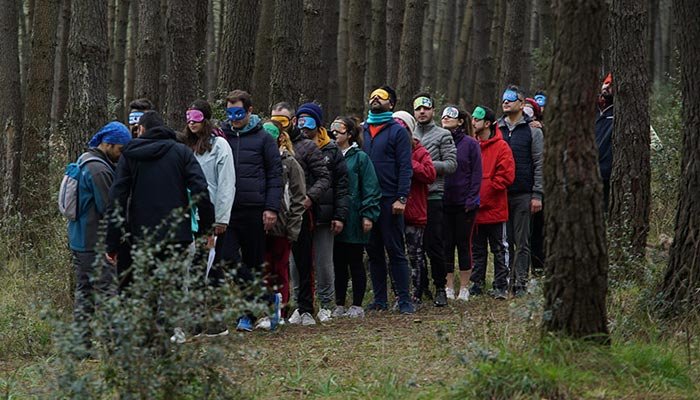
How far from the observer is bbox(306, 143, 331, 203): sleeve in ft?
36.0

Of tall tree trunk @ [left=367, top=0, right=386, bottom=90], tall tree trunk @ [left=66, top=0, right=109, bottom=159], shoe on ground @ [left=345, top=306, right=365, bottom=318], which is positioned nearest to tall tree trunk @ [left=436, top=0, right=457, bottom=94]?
tall tree trunk @ [left=367, top=0, right=386, bottom=90]

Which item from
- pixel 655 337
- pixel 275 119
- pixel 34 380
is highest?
pixel 275 119

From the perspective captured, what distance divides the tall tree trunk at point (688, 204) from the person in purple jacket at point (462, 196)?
3.69 m

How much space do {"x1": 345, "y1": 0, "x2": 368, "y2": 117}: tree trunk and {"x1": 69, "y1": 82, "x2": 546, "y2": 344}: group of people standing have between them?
5.08 meters

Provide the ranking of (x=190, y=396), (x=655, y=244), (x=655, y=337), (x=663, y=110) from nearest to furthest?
(x=190, y=396), (x=655, y=337), (x=655, y=244), (x=663, y=110)

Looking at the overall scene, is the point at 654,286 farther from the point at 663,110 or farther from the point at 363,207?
the point at 663,110

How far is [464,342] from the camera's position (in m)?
8.23

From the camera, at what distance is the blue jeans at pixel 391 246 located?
1162 centimetres

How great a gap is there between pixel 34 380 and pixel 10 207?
6788mm

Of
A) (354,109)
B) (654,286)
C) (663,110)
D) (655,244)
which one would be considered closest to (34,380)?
(654,286)

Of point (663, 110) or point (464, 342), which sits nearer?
point (464, 342)

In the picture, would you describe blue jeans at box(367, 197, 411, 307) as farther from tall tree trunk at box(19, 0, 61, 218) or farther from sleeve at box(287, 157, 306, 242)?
tall tree trunk at box(19, 0, 61, 218)

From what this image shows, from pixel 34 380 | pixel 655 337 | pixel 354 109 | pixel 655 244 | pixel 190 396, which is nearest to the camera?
pixel 190 396

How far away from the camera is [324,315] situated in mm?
11352
